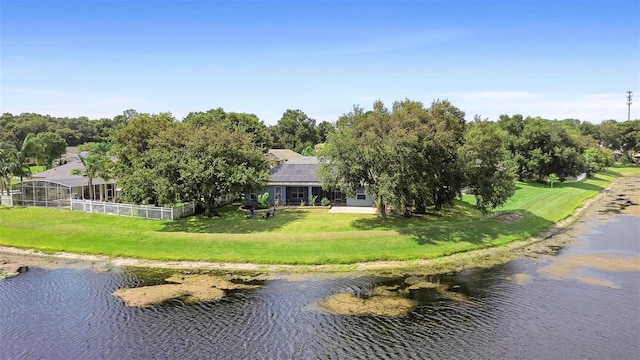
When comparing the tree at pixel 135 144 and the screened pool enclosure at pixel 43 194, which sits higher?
the tree at pixel 135 144

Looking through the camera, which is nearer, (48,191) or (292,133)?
(48,191)


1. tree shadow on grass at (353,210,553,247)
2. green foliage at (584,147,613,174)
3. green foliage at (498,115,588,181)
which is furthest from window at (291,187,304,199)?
green foliage at (584,147,613,174)

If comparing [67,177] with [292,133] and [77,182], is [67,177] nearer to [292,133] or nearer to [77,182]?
[77,182]

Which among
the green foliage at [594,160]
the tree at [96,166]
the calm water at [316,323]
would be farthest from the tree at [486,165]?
the green foliage at [594,160]

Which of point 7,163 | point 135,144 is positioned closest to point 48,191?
point 7,163

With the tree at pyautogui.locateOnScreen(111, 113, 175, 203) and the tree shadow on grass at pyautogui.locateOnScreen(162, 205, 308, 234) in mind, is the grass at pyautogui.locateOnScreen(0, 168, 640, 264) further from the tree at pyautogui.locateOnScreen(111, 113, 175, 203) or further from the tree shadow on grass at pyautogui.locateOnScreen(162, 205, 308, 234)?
the tree at pyautogui.locateOnScreen(111, 113, 175, 203)

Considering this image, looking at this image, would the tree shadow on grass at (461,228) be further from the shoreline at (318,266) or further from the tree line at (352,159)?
the tree line at (352,159)
